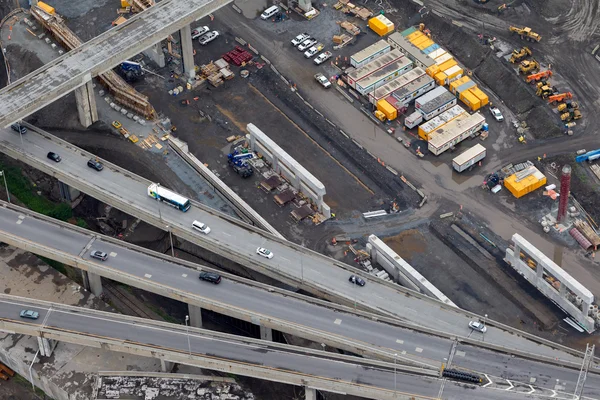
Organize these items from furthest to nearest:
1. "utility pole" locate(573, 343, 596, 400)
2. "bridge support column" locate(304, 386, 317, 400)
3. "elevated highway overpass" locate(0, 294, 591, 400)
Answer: "bridge support column" locate(304, 386, 317, 400) → "elevated highway overpass" locate(0, 294, 591, 400) → "utility pole" locate(573, 343, 596, 400)

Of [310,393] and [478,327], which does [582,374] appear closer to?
[478,327]

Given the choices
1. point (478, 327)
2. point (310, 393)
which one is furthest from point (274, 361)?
point (478, 327)

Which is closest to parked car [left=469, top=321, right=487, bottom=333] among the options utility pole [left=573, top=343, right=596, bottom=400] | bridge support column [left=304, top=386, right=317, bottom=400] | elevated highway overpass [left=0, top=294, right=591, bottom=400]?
elevated highway overpass [left=0, top=294, right=591, bottom=400]

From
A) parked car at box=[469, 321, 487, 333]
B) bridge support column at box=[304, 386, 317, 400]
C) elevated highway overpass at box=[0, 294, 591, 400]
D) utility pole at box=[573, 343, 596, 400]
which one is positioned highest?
utility pole at box=[573, 343, 596, 400]

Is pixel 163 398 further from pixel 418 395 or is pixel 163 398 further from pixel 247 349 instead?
pixel 418 395

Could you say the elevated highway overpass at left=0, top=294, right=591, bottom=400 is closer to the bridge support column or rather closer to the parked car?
the bridge support column

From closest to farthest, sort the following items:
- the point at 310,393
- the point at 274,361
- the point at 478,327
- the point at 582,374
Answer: the point at 582,374 < the point at 274,361 < the point at 310,393 < the point at 478,327

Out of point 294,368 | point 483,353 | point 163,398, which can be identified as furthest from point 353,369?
point 163,398

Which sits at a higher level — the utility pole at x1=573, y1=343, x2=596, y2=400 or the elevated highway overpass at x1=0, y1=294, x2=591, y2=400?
the utility pole at x1=573, y1=343, x2=596, y2=400
